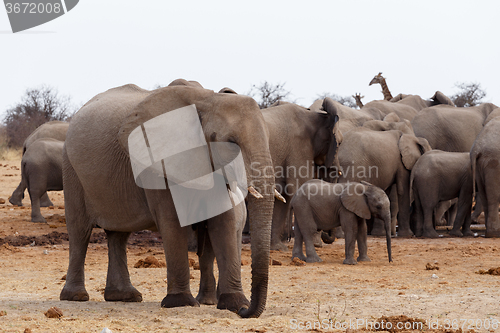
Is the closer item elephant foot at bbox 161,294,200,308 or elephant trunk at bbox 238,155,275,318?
elephant trunk at bbox 238,155,275,318

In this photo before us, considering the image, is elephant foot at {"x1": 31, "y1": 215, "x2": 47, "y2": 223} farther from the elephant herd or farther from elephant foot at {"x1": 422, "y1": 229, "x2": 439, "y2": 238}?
elephant foot at {"x1": 422, "y1": 229, "x2": 439, "y2": 238}

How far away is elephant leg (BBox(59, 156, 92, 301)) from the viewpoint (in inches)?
222

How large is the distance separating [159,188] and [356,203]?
4395mm

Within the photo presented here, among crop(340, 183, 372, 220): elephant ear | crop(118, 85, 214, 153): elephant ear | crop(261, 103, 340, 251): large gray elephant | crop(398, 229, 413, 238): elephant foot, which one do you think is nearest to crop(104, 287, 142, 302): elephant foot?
crop(118, 85, 214, 153): elephant ear

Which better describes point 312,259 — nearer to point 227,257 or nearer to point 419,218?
point 227,257

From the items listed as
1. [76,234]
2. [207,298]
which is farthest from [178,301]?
[76,234]

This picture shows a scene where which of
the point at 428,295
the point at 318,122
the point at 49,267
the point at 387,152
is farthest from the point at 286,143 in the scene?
the point at 428,295

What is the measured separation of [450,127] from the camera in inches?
578

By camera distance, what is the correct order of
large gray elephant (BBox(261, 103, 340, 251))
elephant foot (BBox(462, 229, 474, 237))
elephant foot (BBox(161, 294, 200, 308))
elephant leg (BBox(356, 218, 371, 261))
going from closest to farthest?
elephant foot (BBox(161, 294, 200, 308)) → elephant leg (BBox(356, 218, 371, 261)) → large gray elephant (BBox(261, 103, 340, 251)) → elephant foot (BBox(462, 229, 474, 237))

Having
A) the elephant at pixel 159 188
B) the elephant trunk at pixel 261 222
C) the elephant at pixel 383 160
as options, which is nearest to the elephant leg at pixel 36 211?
the elephant at pixel 383 160

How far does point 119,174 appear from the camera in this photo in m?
5.22

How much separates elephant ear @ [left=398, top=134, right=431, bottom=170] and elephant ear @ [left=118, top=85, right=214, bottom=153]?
27.7 ft

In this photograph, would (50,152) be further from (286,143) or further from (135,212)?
(135,212)

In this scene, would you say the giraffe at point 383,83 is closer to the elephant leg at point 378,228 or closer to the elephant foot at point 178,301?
the elephant leg at point 378,228
